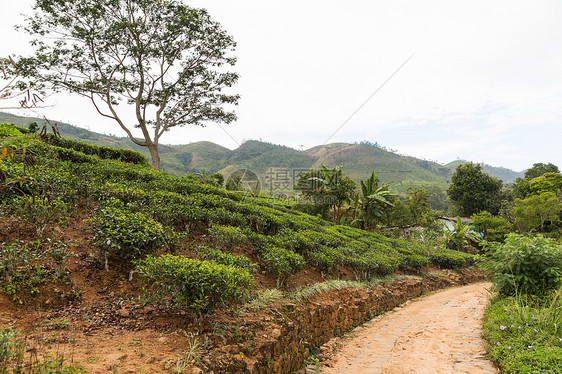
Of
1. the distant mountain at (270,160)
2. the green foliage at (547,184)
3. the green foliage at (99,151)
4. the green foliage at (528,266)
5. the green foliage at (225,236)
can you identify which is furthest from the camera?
the distant mountain at (270,160)

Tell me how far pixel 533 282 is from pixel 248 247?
739 centimetres

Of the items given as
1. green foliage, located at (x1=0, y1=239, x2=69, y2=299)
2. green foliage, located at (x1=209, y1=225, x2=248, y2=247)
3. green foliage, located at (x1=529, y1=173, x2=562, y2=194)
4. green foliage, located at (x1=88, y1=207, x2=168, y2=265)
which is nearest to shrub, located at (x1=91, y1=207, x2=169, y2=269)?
green foliage, located at (x1=88, y1=207, x2=168, y2=265)

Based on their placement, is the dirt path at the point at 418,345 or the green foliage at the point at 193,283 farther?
the dirt path at the point at 418,345

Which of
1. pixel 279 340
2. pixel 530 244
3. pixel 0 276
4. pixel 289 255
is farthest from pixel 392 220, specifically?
pixel 0 276

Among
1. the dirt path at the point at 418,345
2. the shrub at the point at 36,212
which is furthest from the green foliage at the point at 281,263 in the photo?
the shrub at the point at 36,212

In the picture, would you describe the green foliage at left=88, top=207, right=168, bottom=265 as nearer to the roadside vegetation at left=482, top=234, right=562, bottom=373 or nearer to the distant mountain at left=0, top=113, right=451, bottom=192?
the roadside vegetation at left=482, top=234, right=562, bottom=373

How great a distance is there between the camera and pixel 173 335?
379 centimetres

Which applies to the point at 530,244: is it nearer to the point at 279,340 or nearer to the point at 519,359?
the point at 519,359

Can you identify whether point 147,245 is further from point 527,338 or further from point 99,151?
point 99,151

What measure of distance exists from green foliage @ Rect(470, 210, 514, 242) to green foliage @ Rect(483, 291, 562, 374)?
26692 mm

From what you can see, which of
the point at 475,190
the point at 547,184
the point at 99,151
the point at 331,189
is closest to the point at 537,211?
the point at 547,184

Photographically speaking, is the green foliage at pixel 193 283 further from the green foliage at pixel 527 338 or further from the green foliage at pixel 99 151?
the green foliage at pixel 99 151

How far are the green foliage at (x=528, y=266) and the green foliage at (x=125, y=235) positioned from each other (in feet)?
27.4

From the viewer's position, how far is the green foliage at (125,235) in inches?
185
